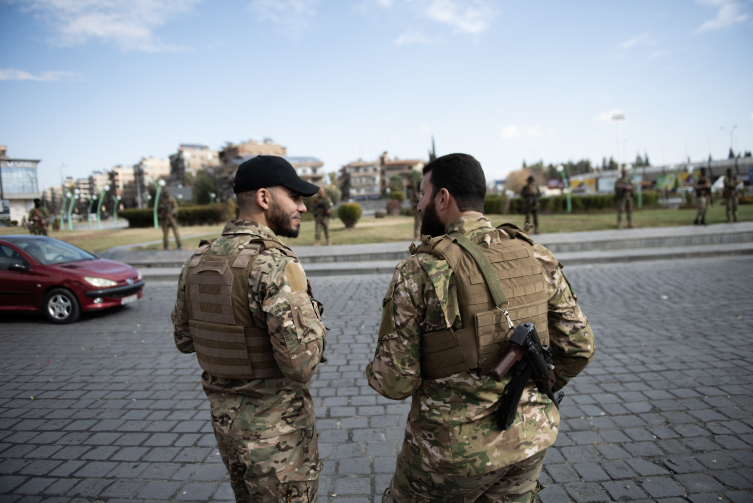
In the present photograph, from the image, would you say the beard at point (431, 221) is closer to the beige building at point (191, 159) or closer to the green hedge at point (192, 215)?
the green hedge at point (192, 215)

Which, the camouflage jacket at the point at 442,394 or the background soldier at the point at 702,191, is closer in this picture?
the camouflage jacket at the point at 442,394

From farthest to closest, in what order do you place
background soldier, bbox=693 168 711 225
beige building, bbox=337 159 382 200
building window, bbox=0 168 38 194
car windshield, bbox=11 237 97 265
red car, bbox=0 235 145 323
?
beige building, bbox=337 159 382 200 → background soldier, bbox=693 168 711 225 → building window, bbox=0 168 38 194 → car windshield, bbox=11 237 97 265 → red car, bbox=0 235 145 323

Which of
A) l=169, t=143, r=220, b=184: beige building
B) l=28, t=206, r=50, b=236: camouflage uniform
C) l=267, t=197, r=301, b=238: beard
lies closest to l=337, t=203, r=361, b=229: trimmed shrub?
l=28, t=206, r=50, b=236: camouflage uniform

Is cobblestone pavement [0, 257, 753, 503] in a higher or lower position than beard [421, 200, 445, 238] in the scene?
lower

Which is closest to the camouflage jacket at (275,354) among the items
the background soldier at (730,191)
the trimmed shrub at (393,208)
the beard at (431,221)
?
the beard at (431,221)

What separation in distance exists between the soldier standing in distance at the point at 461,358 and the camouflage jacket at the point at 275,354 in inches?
12.5

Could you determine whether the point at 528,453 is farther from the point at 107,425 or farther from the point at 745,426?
the point at 107,425

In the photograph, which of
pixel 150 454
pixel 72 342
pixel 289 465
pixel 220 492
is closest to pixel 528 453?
pixel 289 465

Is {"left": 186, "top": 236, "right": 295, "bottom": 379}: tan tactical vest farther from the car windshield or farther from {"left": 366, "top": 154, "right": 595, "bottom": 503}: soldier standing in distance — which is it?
the car windshield

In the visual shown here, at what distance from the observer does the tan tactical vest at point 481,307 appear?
159cm

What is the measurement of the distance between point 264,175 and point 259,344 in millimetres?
801

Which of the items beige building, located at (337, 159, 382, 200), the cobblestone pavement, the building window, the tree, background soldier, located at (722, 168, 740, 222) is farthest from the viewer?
beige building, located at (337, 159, 382, 200)

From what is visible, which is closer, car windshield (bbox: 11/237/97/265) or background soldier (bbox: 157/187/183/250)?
car windshield (bbox: 11/237/97/265)

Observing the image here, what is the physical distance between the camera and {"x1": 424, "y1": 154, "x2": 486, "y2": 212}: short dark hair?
5.94ft
